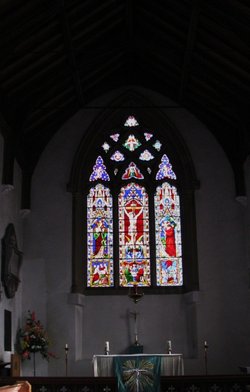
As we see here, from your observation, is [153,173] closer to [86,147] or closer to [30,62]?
[86,147]

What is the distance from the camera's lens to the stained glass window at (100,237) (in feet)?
42.1

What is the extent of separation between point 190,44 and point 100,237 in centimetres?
450

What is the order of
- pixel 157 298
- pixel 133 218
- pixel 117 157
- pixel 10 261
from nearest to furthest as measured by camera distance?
pixel 10 261, pixel 157 298, pixel 133 218, pixel 117 157

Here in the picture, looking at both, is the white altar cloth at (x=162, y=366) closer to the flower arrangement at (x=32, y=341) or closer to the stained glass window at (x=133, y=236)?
the flower arrangement at (x=32, y=341)

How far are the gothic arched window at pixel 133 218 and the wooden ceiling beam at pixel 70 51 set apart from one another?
3.78 ft

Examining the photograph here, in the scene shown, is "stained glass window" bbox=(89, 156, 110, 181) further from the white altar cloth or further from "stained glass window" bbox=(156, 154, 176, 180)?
the white altar cloth

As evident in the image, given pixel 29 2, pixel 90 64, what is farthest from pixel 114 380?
pixel 90 64

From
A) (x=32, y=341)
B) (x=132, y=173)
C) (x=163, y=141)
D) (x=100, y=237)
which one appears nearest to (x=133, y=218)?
(x=100, y=237)

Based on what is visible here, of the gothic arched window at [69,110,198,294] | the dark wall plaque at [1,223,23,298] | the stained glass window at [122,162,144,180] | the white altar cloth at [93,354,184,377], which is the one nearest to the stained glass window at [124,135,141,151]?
the gothic arched window at [69,110,198,294]

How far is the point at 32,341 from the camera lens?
1141 centimetres

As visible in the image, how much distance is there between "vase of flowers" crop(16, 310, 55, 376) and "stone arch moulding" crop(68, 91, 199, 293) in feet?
3.66

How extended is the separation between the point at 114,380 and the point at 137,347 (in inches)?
169

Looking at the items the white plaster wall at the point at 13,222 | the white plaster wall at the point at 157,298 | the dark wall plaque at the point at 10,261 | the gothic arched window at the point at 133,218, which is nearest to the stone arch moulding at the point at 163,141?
the gothic arched window at the point at 133,218

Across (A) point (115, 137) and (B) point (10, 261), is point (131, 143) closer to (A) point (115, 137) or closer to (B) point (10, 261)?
(A) point (115, 137)
